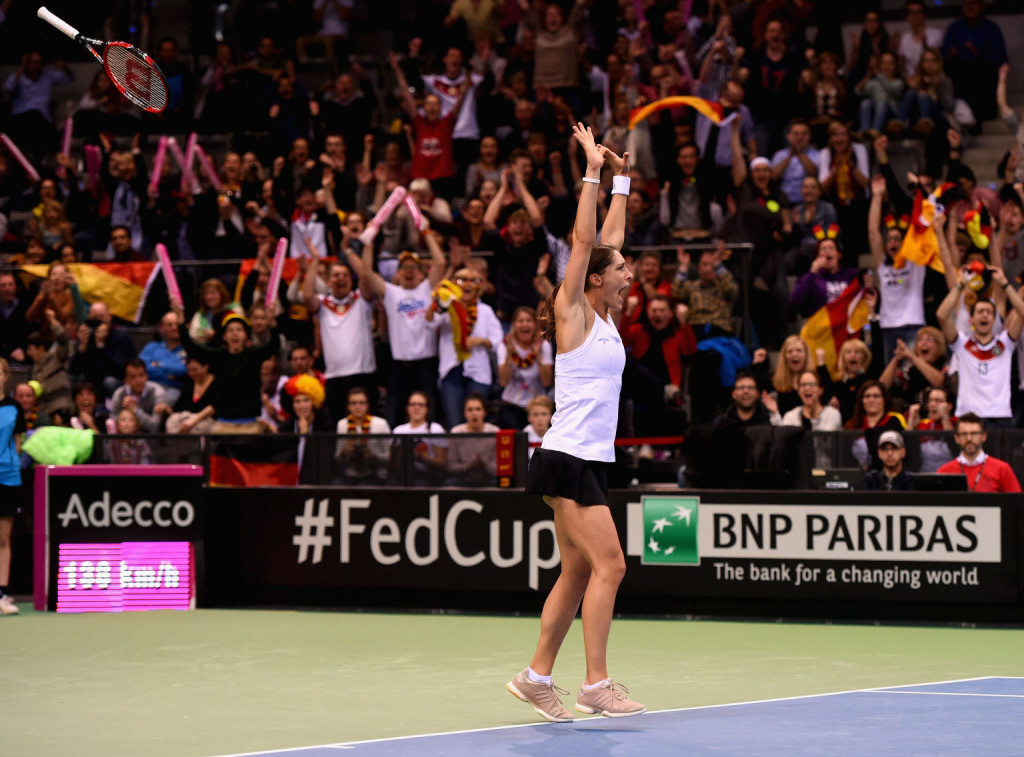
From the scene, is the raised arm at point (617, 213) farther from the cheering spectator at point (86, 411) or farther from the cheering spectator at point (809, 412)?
the cheering spectator at point (86, 411)

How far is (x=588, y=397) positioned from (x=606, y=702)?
56.2 inches

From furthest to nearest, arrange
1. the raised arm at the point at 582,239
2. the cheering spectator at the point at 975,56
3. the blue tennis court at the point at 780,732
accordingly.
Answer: the cheering spectator at the point at 975,56 → the raised arm at the point at 582,239 → the blue tennis court at the point at 780,732

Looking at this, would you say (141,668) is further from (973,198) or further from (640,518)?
(973,198)

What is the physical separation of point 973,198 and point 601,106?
510cm

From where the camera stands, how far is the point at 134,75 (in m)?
10.2

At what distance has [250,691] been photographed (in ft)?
29.5

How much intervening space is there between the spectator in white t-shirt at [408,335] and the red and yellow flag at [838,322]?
11.7 ft

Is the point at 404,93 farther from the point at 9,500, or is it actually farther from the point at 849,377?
the point at 9,500

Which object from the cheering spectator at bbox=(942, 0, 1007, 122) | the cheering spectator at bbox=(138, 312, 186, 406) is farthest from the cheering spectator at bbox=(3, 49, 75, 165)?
the cheering spectator at bbox=(942, 0, 1007, 122)

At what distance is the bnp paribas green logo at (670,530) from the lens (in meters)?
12.8

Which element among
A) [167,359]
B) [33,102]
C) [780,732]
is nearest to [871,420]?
[780,732]

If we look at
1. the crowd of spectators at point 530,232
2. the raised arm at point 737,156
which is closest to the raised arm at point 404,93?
the crowd of spectators at point 530,232

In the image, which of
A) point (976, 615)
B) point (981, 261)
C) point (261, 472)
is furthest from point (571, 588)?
point (981, 261)

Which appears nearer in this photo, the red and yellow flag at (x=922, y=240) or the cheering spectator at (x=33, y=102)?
the red and yellow flag at (x=922, y=240)
